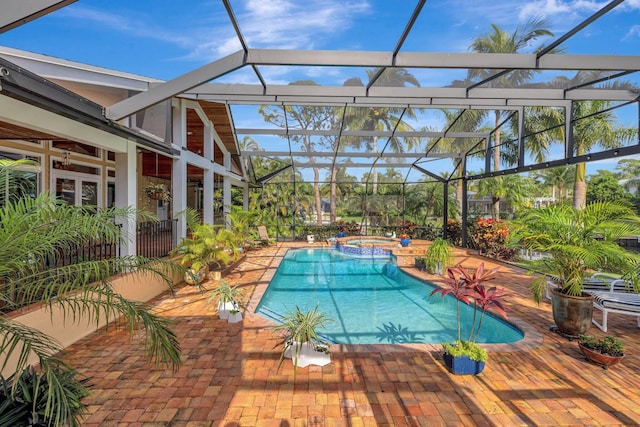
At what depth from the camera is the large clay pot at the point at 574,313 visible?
436 cm

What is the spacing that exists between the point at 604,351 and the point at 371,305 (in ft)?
13.0

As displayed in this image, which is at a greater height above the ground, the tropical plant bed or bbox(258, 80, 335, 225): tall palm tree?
bbox(258, 80, 335, 225): tall palm tree

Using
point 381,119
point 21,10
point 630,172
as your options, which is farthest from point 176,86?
point 630,172

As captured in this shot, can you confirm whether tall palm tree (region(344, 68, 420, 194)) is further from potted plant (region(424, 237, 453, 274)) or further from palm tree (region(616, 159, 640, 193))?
palm tree (region(616, 159, 640, 193))

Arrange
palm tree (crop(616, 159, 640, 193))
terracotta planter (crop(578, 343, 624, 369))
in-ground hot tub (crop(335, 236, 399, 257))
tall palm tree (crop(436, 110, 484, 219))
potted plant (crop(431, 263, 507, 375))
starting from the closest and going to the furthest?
potted plant (crop(431, 263, 507, 375)) → terracotta planter (crop(578, 343, 624, 369)) → tall palm tree (crop(436, 110, 484, 219)) → in-ground hot tub (crop(335, 236, 399, 257)) → palm tree (crop(616, 159, 640, 193))

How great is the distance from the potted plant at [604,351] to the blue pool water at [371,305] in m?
1.04

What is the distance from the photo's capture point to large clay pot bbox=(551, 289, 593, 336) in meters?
4.36

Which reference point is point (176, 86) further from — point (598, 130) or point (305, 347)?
point (598, 130)

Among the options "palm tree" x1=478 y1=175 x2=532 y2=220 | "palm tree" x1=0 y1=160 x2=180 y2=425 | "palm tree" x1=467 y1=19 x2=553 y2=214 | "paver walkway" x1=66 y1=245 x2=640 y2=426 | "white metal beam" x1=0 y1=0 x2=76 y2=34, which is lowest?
"paver walkway" x1=66 y1=245 x2=640 y2=426

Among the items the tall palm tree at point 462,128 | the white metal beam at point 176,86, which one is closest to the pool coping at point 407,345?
the white metal beam at point 176,86

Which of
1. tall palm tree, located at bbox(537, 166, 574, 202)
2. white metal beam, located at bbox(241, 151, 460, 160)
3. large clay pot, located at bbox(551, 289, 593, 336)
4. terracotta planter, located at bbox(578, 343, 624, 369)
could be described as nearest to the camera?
terracotta planter, located at bbox(578, 343, 624, 369)

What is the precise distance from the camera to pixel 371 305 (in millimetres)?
6938

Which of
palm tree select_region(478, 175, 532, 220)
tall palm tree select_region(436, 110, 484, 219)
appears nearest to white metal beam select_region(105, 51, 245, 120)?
tall palm tree select_region(436, 110, 484, 219)

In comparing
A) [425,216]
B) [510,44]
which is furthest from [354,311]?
[425,216]
